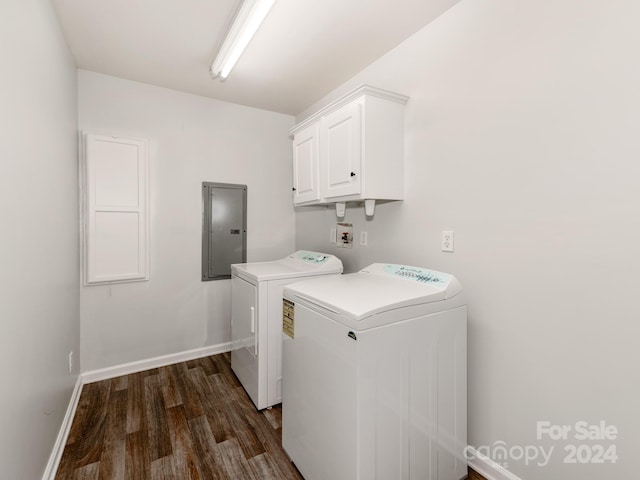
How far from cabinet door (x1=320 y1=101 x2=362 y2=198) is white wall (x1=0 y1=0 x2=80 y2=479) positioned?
1535mm

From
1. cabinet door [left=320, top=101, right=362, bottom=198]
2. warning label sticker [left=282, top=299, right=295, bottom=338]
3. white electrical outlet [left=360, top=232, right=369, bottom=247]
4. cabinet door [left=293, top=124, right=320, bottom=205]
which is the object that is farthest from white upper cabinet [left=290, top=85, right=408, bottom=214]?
warning label sticker [left=282, top=299, right=295, bottom=338]

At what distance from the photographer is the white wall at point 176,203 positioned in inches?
97.4

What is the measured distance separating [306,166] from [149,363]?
7.15ft

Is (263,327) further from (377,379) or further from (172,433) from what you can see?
(377,379)

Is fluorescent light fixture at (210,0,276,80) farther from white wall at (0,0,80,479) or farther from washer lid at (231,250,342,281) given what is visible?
washer lid at (231,250,342,281)

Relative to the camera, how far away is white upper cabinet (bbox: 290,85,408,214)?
6.08 ft

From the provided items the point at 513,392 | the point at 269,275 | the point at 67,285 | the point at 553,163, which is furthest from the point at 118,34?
the point at 513,392

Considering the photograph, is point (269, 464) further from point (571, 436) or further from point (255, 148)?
point (255, 148)

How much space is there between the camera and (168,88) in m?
2.68

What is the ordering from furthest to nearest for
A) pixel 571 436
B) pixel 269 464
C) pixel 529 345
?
pixel 269 464
pixel 529 345
pixel 571 436

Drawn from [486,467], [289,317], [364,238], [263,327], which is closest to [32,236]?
[289,317]

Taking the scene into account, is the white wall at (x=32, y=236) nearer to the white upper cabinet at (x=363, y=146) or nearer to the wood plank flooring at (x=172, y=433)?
the wood plank flooring at (x=172, y=433)

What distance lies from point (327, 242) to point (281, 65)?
1.49 m

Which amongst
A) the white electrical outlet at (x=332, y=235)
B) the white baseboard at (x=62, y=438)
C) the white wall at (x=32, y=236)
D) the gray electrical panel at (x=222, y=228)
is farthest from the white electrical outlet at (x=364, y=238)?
the white baseboard at (x=62, y=438)
